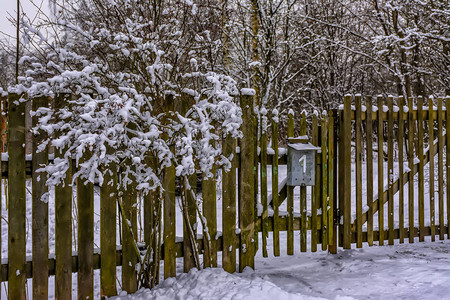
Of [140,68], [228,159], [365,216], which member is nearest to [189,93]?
[140,68]

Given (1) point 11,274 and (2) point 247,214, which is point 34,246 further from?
(2) point 247,214

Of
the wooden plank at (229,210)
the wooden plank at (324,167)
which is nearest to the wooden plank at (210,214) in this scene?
the wooden plank at (229,210)

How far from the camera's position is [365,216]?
4.39 metres

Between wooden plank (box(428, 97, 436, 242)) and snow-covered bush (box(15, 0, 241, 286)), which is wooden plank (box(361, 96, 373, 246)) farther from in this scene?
snow-covered bush (box(15, 0, 241, 286))

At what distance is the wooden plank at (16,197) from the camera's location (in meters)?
3.04

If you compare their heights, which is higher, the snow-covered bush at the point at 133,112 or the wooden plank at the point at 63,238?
the snow-covered bush at the point at 133,112

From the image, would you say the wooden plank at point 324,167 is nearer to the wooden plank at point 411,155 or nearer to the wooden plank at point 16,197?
the wooden plank at point 411,155

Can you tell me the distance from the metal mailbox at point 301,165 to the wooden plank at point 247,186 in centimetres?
41

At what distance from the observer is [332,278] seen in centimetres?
374

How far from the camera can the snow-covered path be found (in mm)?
3174

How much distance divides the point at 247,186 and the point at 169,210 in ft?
2.74

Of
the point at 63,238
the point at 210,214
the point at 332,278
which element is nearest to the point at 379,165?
the point at 332,278

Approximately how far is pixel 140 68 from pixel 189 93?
0.51 metres

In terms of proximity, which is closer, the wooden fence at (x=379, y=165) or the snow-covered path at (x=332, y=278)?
the snow-covered path at (x=332, y=278)
